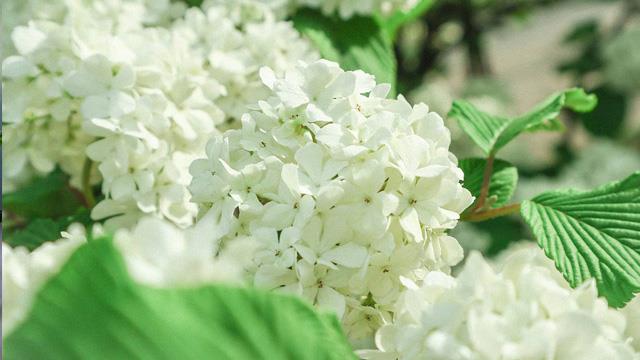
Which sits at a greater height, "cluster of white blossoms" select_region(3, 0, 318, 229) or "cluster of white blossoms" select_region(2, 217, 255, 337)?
"cluster of white blossoms" select_region(2, 217, 255, 337)

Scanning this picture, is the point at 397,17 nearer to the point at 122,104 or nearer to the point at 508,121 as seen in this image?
the point at 508,121

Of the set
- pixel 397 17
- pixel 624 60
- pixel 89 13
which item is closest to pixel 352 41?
pixel 397 17

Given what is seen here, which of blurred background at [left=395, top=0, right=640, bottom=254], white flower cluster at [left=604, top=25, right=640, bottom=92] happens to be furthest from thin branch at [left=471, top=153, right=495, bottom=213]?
white flower cluster at [left=604, top=25, right=640, bottom=92]

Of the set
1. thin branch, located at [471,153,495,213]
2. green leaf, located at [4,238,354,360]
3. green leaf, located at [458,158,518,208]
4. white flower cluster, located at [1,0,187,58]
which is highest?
green leaf, located at [4,238,354,360]

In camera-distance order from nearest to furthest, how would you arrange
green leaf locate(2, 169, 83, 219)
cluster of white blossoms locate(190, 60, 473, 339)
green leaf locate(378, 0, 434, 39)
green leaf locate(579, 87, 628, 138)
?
cluster of white blossoms locate(190, 60, 473, 339), green leaf locate(2, 169, 83, 219), green leaf locate(378, 0, 434, 39), green leaf locate(579, 87, 628, 138)

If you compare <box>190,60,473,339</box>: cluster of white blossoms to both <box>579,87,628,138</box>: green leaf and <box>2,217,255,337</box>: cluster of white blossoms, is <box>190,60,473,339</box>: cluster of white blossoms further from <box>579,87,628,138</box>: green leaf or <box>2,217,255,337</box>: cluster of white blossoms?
<box>579,87,628,138</box>: green leaf

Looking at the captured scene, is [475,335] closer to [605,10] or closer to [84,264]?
[84,264]

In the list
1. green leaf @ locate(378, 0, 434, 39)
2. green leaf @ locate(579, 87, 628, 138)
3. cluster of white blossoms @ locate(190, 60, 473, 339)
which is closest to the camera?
cluster of white blossoms @ locate(190, 60, 473, 339)
